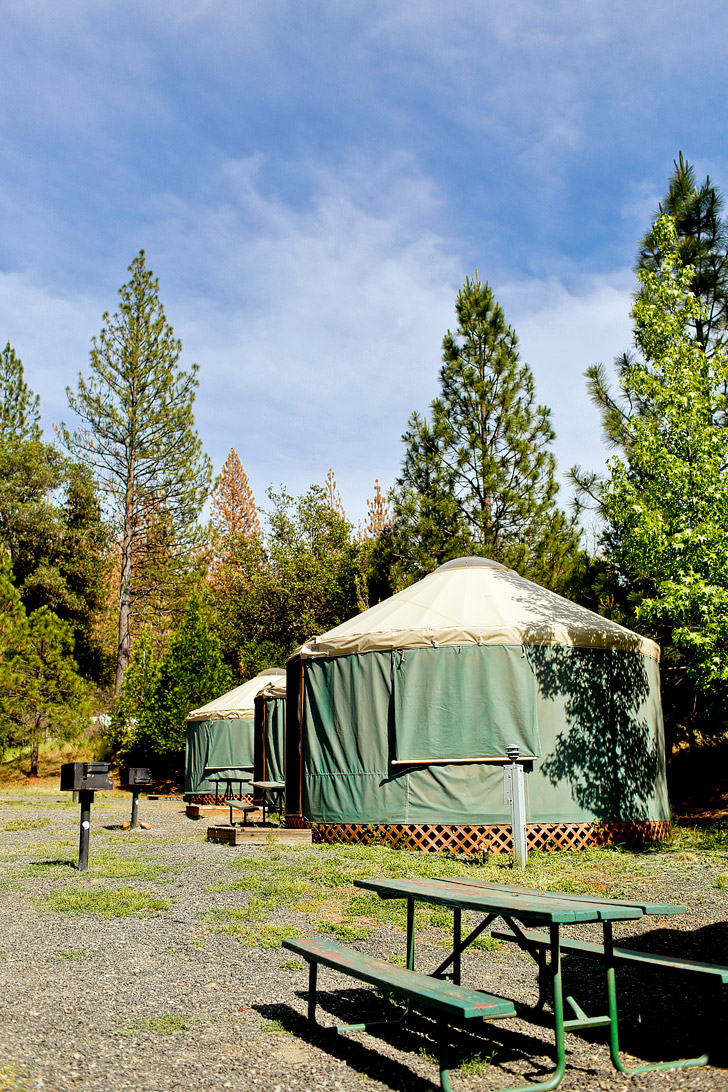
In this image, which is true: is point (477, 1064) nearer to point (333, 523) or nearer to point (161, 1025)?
point (161, 1025)

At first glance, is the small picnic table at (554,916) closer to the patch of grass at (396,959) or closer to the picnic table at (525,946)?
the picnic table at (525,946)

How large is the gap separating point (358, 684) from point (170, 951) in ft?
14.8

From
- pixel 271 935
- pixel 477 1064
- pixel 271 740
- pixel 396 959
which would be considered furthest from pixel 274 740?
pixel 477 1064

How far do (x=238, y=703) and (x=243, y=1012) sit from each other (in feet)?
41.7

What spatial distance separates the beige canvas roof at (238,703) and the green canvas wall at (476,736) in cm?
707

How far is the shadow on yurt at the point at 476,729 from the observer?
801 cm

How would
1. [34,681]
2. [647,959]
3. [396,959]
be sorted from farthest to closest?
[34,681], [396,959], [647,959]

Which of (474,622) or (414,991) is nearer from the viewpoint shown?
(414,991)

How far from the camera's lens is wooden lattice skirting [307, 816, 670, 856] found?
7.85m

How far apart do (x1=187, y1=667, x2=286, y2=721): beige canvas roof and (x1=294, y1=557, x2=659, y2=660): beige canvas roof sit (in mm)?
6770

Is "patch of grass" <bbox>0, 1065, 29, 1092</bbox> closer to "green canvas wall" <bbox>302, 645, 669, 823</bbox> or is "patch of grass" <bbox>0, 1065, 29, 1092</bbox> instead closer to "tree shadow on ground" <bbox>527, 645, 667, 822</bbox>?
"green canvas wall" <bbox>302, 645, 669, 823</bbox>

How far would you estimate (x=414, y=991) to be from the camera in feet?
8.42

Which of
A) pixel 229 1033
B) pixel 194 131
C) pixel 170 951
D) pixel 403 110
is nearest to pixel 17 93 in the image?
pixel 194 131

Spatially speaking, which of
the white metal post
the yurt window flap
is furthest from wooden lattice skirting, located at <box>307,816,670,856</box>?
the white metal post
